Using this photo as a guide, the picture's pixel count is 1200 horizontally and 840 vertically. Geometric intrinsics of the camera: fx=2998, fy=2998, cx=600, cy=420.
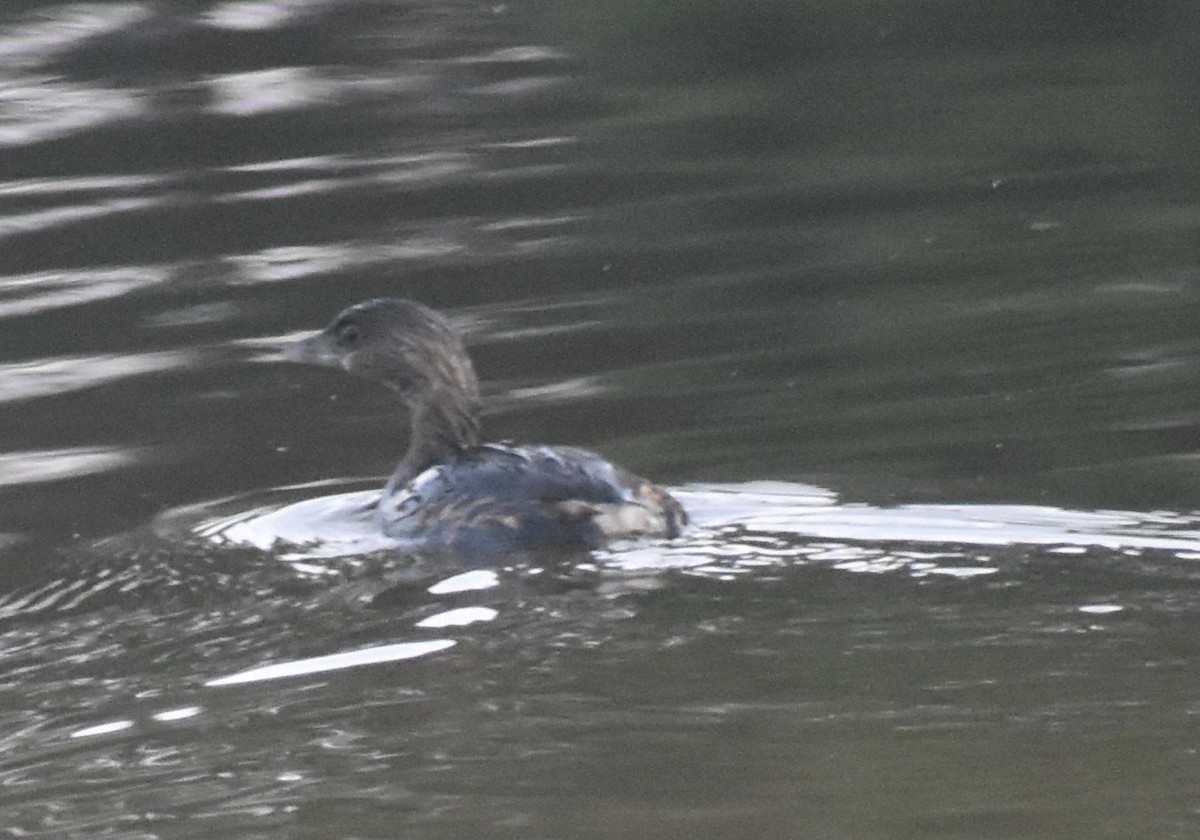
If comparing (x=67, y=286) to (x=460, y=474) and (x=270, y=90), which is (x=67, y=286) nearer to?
(x=460, y=474)

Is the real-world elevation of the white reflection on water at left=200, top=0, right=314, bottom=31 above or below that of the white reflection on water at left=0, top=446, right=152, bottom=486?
above

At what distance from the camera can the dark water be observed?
7316 millimetres

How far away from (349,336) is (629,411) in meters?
1.22

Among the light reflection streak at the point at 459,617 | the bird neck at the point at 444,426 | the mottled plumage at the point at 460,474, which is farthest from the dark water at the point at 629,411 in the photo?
the bird neck at the point at 444,426

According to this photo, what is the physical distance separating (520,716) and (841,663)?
0.94 meters

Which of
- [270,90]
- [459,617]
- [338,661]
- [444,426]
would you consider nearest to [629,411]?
[444,426]

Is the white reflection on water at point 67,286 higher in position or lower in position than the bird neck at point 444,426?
higher

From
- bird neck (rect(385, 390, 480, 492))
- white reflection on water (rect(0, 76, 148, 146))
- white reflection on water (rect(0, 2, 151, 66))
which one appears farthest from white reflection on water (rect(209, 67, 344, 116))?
bird neck (rect(385, 390, 480, 492))

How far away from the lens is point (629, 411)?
11766mm

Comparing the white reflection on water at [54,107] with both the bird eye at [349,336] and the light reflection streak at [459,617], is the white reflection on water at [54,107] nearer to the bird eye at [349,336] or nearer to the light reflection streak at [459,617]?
the bird eye at [349,336]

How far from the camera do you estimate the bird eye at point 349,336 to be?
11195 millimetres

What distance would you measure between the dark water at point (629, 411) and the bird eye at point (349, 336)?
1.61 feet

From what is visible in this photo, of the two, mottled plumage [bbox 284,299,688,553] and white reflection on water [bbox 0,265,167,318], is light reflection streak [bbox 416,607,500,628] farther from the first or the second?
white reflection on water [bbox 0,265,167,318]

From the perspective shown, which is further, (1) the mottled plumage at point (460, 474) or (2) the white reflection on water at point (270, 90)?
(2) the white reflection on water at point (270, 90)
